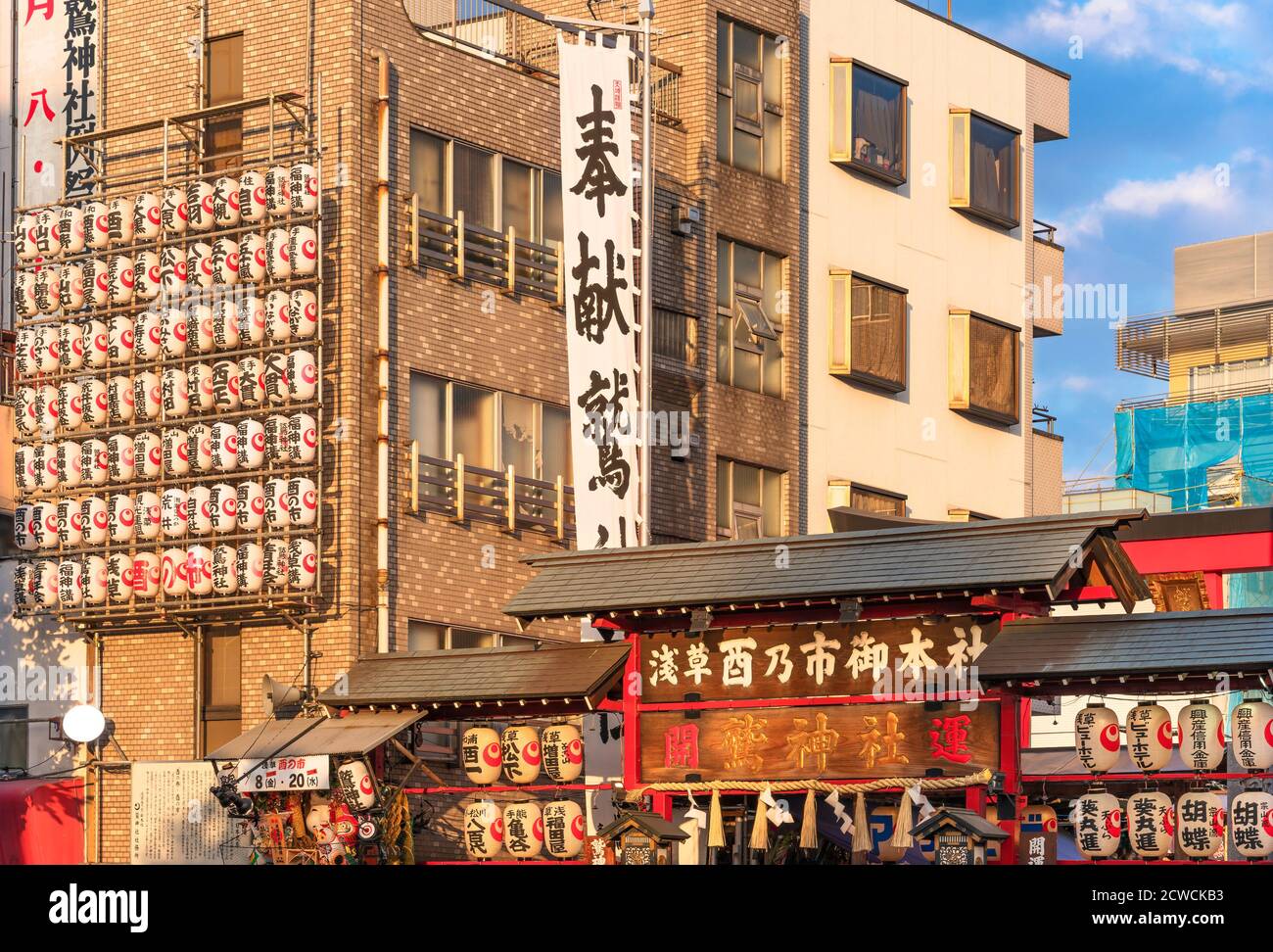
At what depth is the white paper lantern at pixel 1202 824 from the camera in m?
29.2

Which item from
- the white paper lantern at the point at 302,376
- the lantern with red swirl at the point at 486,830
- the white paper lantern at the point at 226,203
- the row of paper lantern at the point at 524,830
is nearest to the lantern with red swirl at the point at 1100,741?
the row of paper lantern at the point at 524,830

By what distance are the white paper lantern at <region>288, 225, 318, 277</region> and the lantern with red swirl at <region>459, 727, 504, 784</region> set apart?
9163 mm

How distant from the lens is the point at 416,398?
4041 cm

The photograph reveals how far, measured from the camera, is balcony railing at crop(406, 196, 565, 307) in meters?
40.6

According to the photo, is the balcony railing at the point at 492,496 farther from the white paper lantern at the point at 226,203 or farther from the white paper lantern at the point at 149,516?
the white paper lantern at the point at 226,203

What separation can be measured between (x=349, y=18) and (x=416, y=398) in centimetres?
711

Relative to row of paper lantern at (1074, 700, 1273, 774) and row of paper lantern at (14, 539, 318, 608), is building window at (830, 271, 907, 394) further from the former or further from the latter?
row of paper lantern at (1074, 700, 1273, 774)

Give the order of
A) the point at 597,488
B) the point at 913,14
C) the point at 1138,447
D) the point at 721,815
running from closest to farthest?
the point at 721,815
the point at 597,488
the point at 913,14
the point at 1138,447

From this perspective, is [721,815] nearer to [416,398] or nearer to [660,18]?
[416,398]

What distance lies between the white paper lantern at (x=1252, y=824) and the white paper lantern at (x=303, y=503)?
1672 centimetres

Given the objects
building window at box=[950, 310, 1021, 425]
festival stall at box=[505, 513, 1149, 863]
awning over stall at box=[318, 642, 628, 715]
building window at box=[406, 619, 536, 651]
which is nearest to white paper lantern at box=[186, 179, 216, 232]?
building window at box=[406, 619, 536, 651]

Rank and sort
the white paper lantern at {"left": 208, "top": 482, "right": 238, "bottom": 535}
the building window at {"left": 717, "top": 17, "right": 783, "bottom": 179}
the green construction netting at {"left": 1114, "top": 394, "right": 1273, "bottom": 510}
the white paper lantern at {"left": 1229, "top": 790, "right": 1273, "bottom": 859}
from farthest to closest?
the green construction netting at {"left": 1114, "top": 394, "right": 1273, "bottom": 510}, the building window at {"left": 717, "top": 17, "right": 783, "bottom": 179}, the white paper lantern at {"left": 208, "top": 482, "right": 238, "bottom": 535}, the white paper lantern at {"left": 1229, "top": 790, "right": 1273, "bottom": 859}

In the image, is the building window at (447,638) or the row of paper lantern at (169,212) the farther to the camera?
the building window at (447,638)
